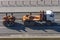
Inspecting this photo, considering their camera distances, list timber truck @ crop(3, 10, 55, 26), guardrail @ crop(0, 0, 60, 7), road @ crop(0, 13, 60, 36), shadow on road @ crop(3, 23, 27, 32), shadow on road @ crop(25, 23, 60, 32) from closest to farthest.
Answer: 1. road @ crop(0, 13, 60, 36)
2. shadow on road @ crop(25, 23, 60, 32)
3. shadow on road @ crop(3, 23, 27, 32)
4. timber truck @ crop(3, 10, 55, 26)
5. guardrail @ crop(0, 0, 60, 7)

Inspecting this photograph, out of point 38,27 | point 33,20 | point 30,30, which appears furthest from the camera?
point 33,20

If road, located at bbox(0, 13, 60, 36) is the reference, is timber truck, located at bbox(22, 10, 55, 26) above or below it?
above

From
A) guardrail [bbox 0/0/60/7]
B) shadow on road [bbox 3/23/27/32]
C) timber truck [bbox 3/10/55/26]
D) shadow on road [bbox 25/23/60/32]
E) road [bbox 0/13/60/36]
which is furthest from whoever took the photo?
guardrail [bbox 0/0/60/7]

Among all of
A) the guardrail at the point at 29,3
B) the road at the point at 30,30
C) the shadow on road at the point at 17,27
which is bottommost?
the road at the point at 30,30

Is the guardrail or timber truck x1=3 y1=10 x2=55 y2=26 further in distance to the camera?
the guardrail

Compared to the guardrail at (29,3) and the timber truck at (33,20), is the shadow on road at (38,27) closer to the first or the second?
the timber truck at (33,20)

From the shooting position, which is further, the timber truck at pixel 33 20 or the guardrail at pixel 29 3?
the guardrail at pixel 29 3

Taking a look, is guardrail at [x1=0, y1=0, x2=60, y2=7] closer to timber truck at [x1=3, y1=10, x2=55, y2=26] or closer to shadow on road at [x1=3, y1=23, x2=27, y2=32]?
timber truck at [x1=3, y1=10, x2=55, y2=26]

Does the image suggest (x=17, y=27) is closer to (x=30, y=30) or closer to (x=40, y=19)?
(x=30, y=30)

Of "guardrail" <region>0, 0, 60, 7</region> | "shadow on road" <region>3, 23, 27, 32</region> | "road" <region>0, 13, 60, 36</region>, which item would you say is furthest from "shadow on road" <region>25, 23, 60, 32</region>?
"guardrail" <region>0, 0, 60, 7</region>

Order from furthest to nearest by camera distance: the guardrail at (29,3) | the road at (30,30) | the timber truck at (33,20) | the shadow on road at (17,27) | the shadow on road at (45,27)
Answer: the guardrail at (29,3)
the timber truck at (33,20)
the shadow on road at (17,27)
the shadow on road at (45,27)
the road at (30,30)

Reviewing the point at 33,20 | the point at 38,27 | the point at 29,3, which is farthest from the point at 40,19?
the point at 29,3

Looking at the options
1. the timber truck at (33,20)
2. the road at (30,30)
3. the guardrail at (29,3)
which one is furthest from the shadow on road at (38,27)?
the guardrail at (29,3)

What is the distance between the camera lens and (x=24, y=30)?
27.4 metres
